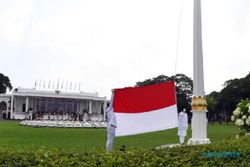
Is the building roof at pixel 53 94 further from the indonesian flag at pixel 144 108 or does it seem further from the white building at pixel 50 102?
the indonesian flag at pixel 144 108

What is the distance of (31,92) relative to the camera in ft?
224

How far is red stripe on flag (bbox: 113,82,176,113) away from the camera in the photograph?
889cm

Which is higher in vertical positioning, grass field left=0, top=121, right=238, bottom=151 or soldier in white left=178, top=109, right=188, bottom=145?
soldier in white left=178, top=109, right=188, bottom=145

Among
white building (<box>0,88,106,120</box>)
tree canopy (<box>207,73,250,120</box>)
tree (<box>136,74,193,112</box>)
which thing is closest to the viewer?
tree canopy (<box>207,73,250,120</box>)

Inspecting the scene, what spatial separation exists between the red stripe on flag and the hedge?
319cm

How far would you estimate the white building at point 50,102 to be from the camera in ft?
224

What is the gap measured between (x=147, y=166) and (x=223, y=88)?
223ft

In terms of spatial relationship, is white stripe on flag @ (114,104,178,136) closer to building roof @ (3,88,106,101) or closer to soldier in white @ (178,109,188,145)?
soldier in white @ (178,109,188,145)

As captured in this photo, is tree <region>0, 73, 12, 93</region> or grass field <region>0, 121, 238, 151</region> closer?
grass field <region>0, 121, 238, 151</region>

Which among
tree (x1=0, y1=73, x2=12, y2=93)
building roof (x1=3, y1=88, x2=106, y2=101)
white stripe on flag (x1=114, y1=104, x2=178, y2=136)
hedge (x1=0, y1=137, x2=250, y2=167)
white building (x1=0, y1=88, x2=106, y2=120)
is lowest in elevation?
hedge (x1=0, y1=137, x2=250, y2=167)

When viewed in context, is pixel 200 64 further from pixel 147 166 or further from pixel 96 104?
pixel 96 104

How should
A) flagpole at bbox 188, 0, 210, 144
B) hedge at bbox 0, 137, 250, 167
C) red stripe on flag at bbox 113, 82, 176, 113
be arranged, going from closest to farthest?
1. hedge at bbox 0, 137, 250, 167
2. red stripe on flag at bbox 113, 82, 176, 113
3. flagpole at bbox 188, 0, 210, 144

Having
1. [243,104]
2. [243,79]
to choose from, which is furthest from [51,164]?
[243,79]

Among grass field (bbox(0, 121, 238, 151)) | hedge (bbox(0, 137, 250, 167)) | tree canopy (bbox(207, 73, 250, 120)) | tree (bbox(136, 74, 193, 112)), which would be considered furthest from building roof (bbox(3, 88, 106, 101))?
hedge (bbox(0, 137, 250, 167))
